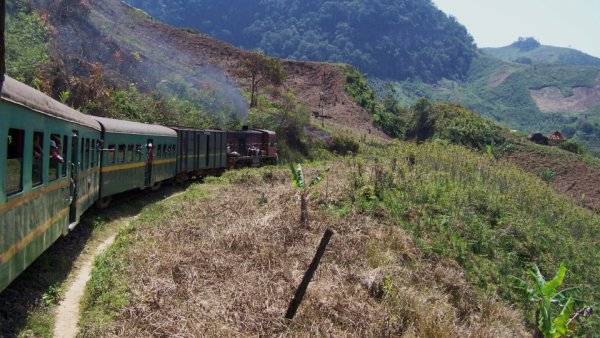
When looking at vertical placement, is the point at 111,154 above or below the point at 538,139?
below

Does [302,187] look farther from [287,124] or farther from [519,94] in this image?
[519,94]

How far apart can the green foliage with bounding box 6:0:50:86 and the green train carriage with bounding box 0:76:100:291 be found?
1760 centimetres

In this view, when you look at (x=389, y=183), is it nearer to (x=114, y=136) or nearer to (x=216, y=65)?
(x=114, y=136)

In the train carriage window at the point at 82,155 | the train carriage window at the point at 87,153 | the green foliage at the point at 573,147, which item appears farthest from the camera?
the green foliage at the point at 573,147

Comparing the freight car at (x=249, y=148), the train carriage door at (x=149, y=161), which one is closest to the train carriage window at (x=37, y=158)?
the train carriage door at (x=149, y=161)

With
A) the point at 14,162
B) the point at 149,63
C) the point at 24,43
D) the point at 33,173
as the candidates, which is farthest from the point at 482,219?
the point at 149,63

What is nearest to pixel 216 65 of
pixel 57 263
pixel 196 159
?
pixel 196 159

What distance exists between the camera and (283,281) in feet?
33.0

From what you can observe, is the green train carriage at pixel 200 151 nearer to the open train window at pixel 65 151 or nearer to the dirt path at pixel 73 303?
the dirt path at pixel 73 303

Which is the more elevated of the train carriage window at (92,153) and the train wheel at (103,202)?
the train carriage window at (92,153)

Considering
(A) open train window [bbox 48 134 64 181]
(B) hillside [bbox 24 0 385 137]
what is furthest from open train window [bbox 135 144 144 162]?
(B) hillside [bbox 24 0 385 137]

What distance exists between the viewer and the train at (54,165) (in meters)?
6.61

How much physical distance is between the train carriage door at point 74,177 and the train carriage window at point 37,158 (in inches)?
94.9

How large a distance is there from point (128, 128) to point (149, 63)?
29882mm
